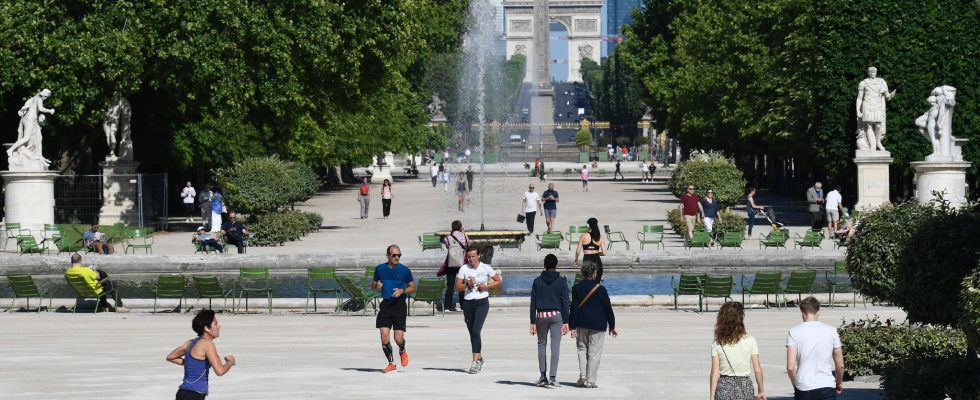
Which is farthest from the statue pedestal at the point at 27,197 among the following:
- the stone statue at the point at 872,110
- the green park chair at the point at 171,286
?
the stone statue at the point at 872,110

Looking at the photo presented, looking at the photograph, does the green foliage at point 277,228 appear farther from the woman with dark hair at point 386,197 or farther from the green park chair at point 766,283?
the green park chair at point 766,283

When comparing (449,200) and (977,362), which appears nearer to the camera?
(977,362)

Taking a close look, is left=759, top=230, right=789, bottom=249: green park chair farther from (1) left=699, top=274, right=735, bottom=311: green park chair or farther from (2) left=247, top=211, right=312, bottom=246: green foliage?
(2) left=247, top=211, right=312, bottom=246: green foliage

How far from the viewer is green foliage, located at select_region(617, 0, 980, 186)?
46.6 meters

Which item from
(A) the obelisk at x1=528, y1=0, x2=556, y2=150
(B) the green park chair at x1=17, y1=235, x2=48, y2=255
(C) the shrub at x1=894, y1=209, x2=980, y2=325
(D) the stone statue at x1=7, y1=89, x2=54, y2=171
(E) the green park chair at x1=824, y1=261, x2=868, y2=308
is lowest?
(E) the green park chair at x1=824, y1=261, x2=868, y2=308

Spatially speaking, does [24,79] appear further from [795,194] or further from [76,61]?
[795,194]

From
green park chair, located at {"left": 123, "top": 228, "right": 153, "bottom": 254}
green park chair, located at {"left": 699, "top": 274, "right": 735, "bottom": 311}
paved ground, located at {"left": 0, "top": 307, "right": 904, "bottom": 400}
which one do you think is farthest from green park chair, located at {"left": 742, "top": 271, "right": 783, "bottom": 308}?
green park chair, located at {"left": 123, "top": 228, "right": 153, "bottom": 254}

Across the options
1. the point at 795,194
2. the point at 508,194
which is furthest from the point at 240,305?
the point at 508,194

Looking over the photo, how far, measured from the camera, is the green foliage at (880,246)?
17.6 metres

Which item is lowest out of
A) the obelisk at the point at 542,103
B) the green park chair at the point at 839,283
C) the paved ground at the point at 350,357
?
the paved ground at the point at 350,357

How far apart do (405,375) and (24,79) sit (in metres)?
26.1

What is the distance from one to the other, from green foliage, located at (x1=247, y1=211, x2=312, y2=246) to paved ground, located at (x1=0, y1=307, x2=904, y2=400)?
535 inches

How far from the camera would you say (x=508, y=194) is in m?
76.8

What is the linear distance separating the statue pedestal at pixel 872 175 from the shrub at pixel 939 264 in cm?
2963
